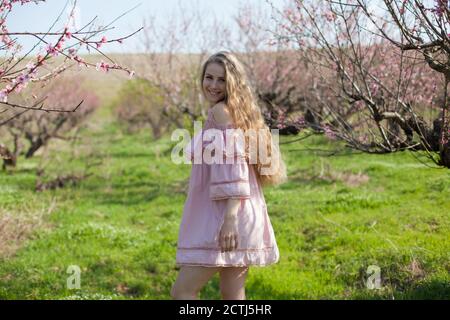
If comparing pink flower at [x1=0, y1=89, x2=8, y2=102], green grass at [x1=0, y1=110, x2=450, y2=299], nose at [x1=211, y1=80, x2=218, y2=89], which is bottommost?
green grass at [x1=0, y1=110, x2=450, y2=299]

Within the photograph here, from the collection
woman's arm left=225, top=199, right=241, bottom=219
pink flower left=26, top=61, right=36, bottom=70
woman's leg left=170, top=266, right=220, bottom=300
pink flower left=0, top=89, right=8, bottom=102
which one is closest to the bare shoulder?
woman's arm left=225, top=199, right=241, bottom=219

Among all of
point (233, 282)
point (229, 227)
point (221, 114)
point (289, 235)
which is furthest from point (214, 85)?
point (289, 235)

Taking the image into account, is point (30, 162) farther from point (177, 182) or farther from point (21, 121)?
point (177, 182)

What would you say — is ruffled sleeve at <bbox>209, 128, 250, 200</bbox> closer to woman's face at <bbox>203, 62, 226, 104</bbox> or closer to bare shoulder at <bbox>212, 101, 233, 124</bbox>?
bare shoulder at <bbox>212, 101, 233, 124</bbox>

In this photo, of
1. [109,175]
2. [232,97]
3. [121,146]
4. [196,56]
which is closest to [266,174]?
[232,97]

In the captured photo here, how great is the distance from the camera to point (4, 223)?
7758 mm

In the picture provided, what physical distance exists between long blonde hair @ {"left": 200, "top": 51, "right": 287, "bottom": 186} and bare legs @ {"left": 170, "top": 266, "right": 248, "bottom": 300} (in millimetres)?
583

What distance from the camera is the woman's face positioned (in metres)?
3.48

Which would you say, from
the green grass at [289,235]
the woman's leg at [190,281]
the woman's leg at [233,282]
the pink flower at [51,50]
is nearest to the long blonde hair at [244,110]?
the woman's leg at [233,282]

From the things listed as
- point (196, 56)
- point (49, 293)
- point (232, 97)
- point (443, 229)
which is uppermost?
point (196, 56)

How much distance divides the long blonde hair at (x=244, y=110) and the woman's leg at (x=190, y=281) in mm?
663
